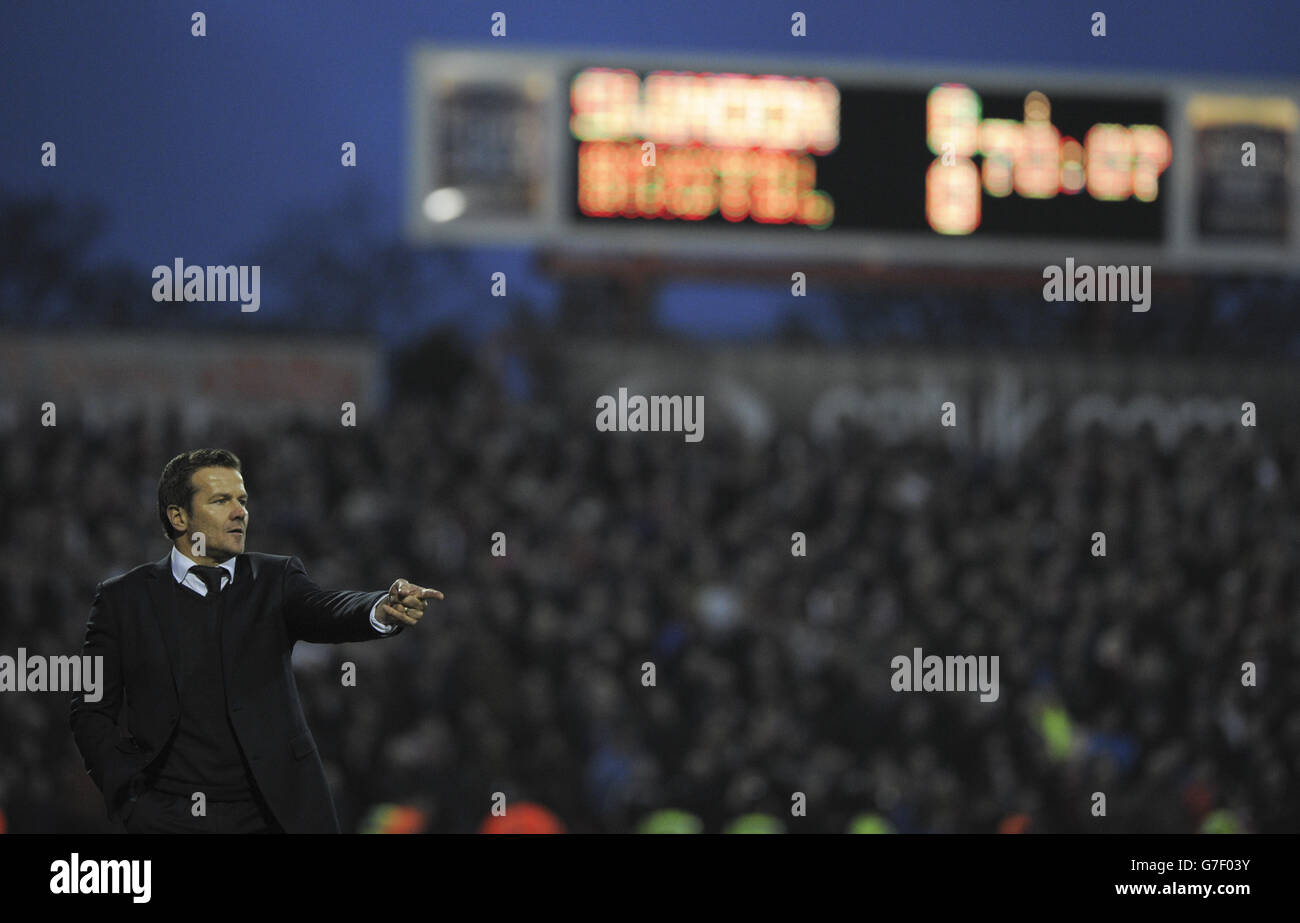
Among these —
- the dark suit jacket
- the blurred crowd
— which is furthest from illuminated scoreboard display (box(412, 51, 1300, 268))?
the dark suit jacket

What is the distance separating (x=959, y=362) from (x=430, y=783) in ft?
33.6

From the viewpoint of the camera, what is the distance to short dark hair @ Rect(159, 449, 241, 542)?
4.36 metres

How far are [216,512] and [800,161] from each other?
1356 cm

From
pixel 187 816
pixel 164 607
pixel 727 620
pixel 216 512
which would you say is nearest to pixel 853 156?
pixel 727 620

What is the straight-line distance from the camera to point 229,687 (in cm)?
434

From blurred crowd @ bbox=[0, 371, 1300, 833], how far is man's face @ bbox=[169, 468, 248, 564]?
5.94 meters

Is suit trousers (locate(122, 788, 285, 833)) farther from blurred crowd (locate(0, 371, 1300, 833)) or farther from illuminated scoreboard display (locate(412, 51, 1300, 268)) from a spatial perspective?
illuminated scoreboard display (locate(412, 51, 1300, 268))

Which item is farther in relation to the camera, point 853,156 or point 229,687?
point 853,156

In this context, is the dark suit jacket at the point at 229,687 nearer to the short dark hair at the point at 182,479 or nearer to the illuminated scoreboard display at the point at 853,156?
the short dark hair at the point at 182,479

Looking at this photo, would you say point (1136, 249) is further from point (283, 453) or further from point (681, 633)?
point (283, 453)

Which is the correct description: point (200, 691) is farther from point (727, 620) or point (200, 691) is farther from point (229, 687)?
point (727, 620)

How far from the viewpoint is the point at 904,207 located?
17312 millimetres

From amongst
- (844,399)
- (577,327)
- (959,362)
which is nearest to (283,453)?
(577,327)

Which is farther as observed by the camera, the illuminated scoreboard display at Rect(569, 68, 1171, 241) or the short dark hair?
the illuminated scoreboard display at Rect(569, 68, 1171, 241)
